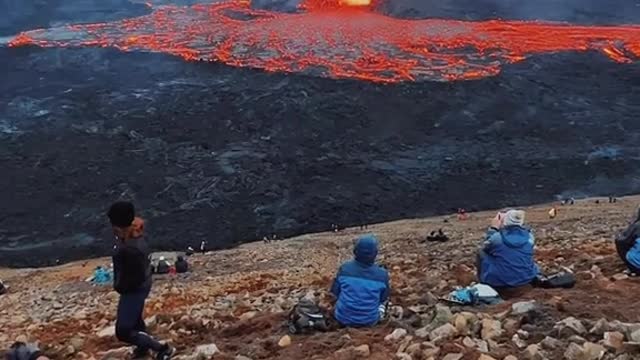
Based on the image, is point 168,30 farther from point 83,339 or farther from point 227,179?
point 83,339

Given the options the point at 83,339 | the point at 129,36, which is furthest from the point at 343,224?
the point at 129,36

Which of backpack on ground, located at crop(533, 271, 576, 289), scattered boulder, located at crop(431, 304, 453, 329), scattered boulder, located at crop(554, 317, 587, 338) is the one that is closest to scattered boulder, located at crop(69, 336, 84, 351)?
scattered boulder, located at crop(431, 304, 453, 329)

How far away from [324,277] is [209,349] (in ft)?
18.7

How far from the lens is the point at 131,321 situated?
8336mm

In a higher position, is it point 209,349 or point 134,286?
point 134,286

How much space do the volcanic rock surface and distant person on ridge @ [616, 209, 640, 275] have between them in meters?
0.22

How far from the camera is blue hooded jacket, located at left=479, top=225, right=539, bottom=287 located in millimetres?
9828

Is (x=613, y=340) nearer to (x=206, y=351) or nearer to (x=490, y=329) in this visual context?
(x=490, y=329)

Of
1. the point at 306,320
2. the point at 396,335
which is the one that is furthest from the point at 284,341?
the point at 396,335

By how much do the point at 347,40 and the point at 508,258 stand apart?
1101 inches

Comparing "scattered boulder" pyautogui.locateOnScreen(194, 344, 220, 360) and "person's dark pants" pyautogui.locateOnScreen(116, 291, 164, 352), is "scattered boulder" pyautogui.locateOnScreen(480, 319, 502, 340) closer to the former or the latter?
"scattered boulder" pyautogui.locateOnScreen(194, 344, 220, 360)

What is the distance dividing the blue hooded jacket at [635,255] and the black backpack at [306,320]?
4.61 metres

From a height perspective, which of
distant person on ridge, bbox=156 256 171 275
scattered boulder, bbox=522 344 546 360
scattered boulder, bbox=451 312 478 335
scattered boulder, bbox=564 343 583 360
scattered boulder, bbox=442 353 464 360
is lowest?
distant person on ridge, bbox=156 256 171 275

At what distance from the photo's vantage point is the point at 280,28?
39312 millimetres
